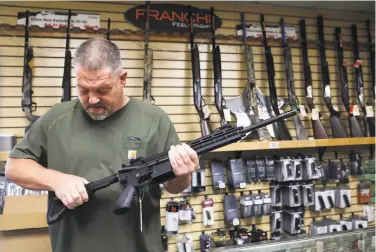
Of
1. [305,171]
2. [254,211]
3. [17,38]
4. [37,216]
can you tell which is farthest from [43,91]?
[305,171]

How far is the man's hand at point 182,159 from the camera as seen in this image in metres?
1.09

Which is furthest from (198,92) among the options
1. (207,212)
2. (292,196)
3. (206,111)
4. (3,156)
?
(3,156)

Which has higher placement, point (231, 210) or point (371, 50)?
point (371, 50)

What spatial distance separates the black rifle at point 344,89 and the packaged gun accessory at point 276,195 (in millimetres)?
965

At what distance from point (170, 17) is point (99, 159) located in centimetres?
203

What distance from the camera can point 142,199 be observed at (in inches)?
46.9

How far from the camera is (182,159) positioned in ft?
3.57

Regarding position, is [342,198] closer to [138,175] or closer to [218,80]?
[218,80]

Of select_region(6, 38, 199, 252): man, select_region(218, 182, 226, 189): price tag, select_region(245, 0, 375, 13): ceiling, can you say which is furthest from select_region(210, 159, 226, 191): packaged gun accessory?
select_region(245, 0, 375, 13): ceiling

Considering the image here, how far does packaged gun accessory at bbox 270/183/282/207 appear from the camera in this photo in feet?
9.61

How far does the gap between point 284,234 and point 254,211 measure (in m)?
0.50

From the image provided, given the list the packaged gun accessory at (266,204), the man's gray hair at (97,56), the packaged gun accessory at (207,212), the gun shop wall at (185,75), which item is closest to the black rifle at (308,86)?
the gun shop wall at (185,75)

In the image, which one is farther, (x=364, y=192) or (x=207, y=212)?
(x=364, y=192)

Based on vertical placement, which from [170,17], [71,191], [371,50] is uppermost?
[170,17]
